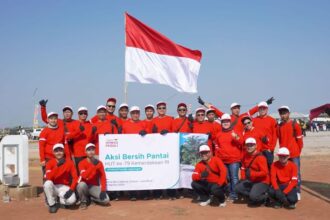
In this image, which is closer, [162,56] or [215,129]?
[215,129]

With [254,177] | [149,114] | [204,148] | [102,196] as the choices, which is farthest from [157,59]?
[254,177]

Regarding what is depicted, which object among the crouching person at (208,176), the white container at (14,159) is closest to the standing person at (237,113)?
the crouching person at (208,176)

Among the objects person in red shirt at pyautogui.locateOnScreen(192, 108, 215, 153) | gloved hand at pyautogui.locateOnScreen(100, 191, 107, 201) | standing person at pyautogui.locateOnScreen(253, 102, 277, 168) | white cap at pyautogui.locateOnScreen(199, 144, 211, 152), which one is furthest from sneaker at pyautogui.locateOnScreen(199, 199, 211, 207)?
gloved hand at pyautogui.locateOnScreen(100, 191, 107, 201)

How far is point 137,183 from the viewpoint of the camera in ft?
31.3

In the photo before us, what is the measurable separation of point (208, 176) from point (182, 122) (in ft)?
5.29

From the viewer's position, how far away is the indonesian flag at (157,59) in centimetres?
1116

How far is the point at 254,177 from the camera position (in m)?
8.78

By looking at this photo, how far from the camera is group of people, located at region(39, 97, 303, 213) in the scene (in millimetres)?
8656

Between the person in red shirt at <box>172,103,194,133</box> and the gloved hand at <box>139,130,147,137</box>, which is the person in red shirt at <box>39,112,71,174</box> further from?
the person in red shirt at <box>172,103,194,133</box>

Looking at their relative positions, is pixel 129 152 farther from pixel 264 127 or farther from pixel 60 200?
pixel 264 127

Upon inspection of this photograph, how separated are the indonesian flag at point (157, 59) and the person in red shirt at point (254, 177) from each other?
3.42m

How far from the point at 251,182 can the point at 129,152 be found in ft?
9.63

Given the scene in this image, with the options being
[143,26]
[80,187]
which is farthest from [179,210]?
[143,26]

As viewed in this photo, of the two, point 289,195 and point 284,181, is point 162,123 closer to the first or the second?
point 284,181
